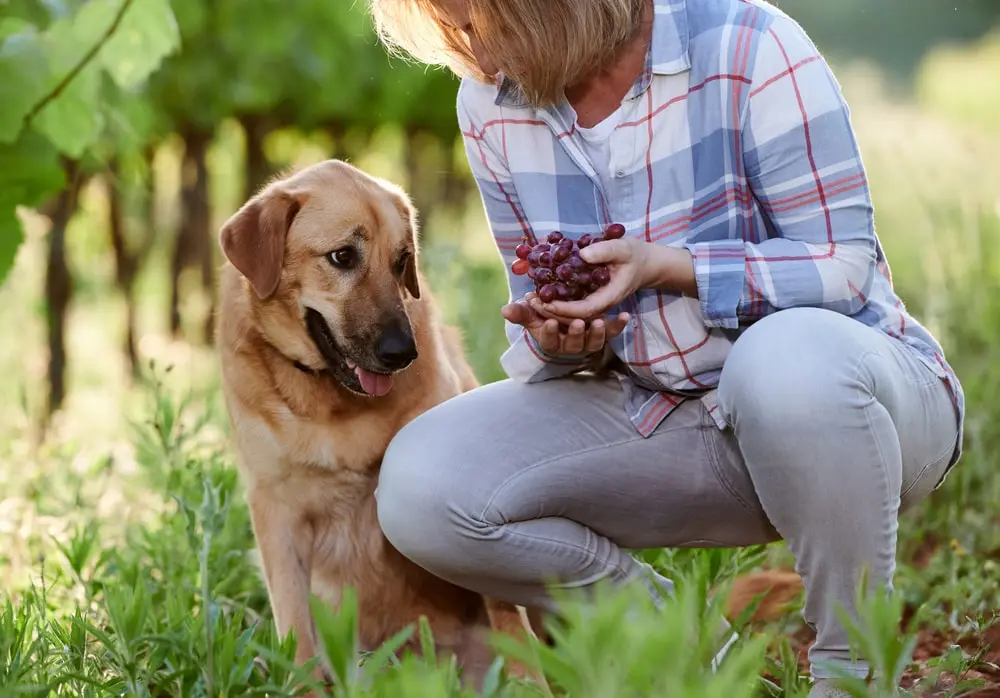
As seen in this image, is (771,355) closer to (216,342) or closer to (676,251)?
(676,251)

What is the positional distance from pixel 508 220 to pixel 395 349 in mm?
398

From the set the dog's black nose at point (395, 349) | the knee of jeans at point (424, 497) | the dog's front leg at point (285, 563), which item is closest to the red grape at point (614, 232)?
the knee of jeans at point (424, 497)

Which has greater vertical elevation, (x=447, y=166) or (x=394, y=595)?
(x=394, y=595)

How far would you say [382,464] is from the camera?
8.89 feet

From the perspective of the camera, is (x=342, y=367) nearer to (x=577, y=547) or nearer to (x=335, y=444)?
A: (x=335, y=444)

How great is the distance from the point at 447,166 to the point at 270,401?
1525cm

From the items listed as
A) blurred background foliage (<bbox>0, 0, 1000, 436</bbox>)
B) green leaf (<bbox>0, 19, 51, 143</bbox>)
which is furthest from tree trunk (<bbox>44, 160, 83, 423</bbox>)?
green leaf (<bbox>0, 19, 51, 143</bbox>)

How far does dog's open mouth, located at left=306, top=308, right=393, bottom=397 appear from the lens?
2877mm

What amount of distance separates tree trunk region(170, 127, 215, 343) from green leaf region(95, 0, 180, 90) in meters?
7.48

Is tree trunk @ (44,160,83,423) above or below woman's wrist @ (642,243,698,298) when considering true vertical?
below

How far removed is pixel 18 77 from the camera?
2848 millimetres

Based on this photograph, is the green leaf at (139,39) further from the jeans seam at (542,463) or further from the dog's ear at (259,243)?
the jeans seam at (542,463)

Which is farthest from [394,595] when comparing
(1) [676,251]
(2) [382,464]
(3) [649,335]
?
(1) [676,251]

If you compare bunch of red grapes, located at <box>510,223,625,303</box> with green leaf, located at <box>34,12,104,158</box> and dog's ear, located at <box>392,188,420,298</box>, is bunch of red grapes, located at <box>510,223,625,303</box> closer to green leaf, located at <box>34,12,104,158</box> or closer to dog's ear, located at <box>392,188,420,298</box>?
dog's ear, located at <box>392,188,420,298</box>
